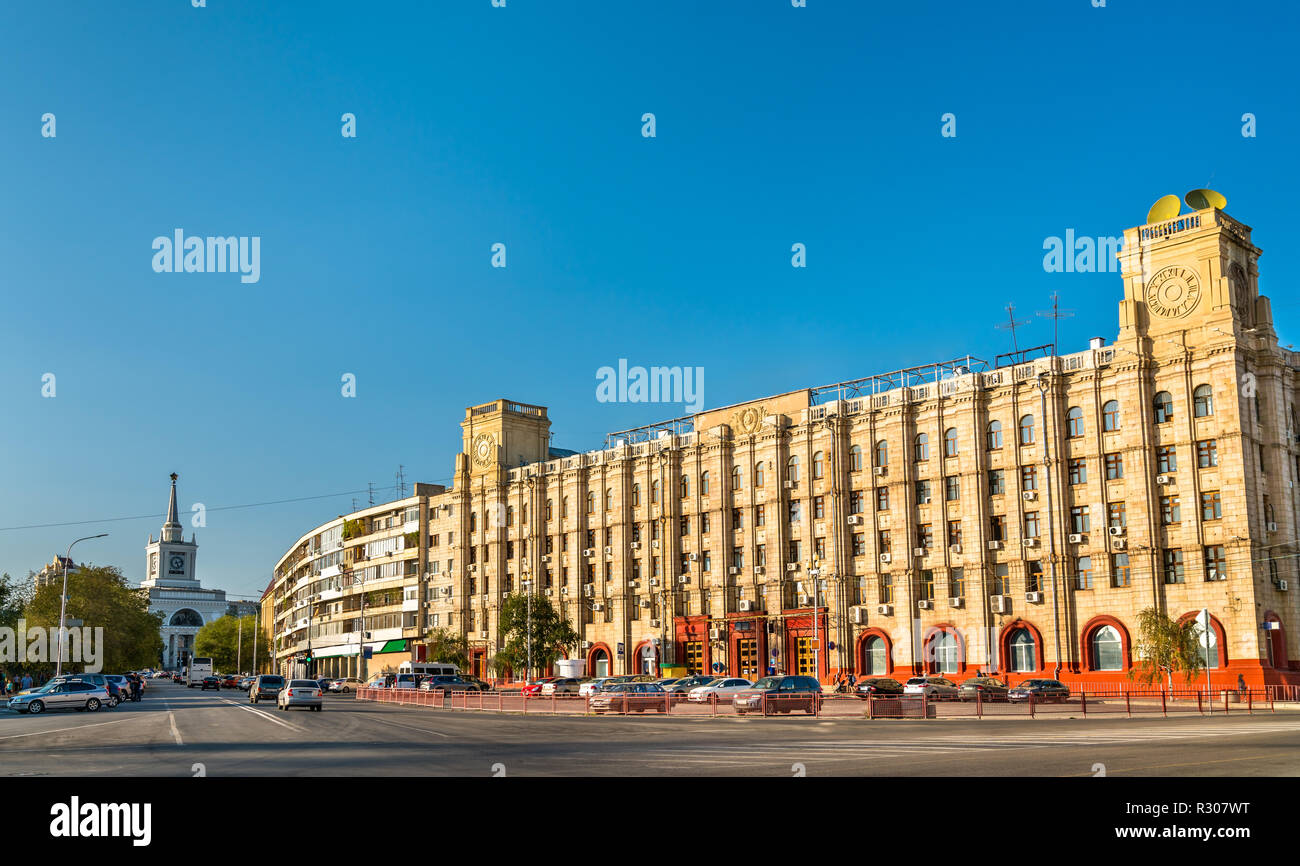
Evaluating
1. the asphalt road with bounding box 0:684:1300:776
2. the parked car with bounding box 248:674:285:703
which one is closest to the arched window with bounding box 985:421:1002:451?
the asphalt road with bounding box 0:684:1300:776

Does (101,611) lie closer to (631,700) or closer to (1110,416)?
(631,700)

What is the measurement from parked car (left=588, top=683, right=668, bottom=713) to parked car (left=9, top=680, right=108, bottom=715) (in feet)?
91.3

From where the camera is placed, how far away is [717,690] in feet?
161

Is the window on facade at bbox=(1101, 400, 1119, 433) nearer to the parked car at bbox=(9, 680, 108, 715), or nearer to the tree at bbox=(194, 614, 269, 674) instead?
the parked car at bbox=(9, 680, 108, 715)

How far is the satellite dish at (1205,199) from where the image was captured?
186ft

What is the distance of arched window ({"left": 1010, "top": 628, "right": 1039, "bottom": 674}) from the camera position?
192ft

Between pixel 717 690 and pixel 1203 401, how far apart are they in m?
Answer: 28.7

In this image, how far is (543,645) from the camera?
263 ft

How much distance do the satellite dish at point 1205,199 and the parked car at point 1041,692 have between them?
26855mm

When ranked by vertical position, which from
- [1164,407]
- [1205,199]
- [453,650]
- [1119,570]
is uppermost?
[1205,199]

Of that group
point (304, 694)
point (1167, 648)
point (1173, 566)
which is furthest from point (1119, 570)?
point (304, 694)
